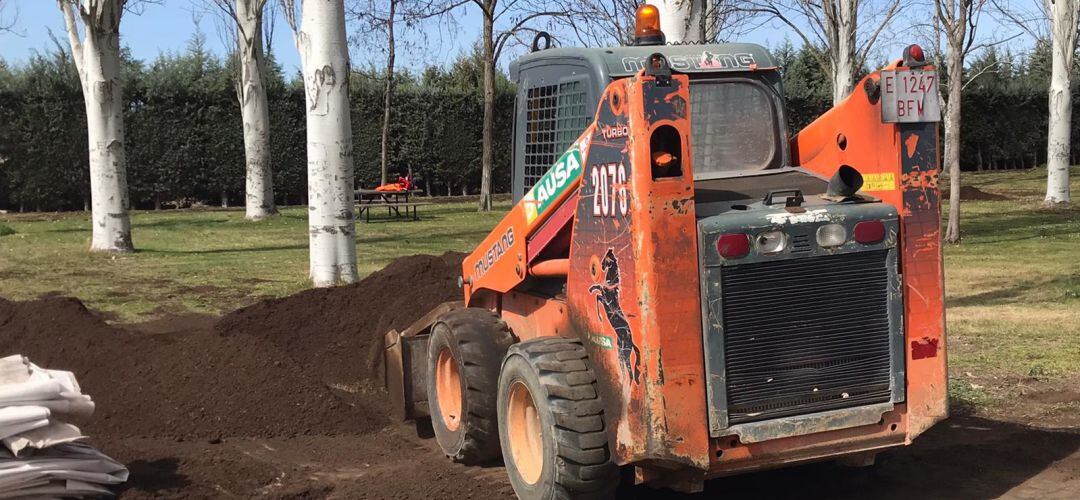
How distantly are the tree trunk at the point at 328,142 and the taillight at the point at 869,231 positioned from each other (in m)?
8.31

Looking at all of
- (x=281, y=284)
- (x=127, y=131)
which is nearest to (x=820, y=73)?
(x=127, y=131)

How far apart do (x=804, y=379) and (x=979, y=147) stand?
38033 mm

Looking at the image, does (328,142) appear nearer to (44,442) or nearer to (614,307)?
(44,442)

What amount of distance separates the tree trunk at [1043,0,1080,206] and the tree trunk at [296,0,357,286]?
17726mm

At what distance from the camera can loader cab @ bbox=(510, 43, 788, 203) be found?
18.3ft

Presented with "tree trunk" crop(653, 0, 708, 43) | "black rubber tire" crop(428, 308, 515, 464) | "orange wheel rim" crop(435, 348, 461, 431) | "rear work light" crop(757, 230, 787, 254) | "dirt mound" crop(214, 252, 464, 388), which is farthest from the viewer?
"tree trunk" crop(653, 0, 708, 43)

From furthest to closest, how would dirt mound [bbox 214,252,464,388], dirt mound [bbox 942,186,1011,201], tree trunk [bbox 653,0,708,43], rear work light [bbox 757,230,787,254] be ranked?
1. dirt mound [bbox 942,186,1011,201]
2. tree trunk [bbox 653,0,708,43]
3. dirt mound [bbox 214,252,464,388]
4. rear work light [bbox 757,230,787,254]

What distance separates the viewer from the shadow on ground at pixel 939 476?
5.58m

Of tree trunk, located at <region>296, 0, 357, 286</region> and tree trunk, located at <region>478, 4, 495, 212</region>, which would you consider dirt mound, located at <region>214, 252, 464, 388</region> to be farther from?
tree trunk, located at <region>478, 4, 495, 212</region>

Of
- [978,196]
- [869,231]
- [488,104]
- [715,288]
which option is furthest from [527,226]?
[978,196]

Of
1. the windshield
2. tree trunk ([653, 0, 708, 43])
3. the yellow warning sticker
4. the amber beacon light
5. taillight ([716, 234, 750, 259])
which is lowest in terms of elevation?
taillight ([716, 234, 750, 259])

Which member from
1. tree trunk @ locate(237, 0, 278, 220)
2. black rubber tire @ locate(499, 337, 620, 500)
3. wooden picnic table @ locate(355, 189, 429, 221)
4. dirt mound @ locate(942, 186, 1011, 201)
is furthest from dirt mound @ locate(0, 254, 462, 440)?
dirt mound @ locate(942, 186, 1011, 201)

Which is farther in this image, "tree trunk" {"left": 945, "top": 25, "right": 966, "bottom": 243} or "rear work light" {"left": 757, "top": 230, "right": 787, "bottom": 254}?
"tree trunk" {"left": 945, "top": 25, "right": 966, "bottom": 243}

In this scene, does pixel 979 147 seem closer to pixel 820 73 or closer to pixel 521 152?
pixel 820 73
